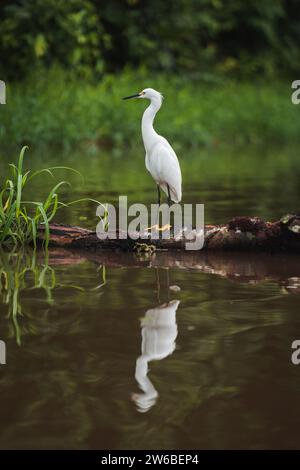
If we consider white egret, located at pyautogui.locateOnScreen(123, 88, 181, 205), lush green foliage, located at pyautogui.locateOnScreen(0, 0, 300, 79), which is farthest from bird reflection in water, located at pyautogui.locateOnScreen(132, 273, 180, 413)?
lush green foliage, located at pyautogui.locateOnScreen(0, 0, 300, 79)

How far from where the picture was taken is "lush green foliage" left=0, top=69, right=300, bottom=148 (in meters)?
16.7

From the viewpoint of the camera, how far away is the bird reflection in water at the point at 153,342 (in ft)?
10.7

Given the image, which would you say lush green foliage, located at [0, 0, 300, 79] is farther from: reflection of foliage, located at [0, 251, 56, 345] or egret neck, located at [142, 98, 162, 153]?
reflection of foliage, located at [0, 251, 56, 345]

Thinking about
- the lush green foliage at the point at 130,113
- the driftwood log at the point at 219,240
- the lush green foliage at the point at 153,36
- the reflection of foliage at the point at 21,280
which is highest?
the lush green foliage at the point at 153,36

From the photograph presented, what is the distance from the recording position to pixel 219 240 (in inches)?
259

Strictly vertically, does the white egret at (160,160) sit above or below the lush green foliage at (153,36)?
below

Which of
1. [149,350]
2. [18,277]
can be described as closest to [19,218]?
[18,277]

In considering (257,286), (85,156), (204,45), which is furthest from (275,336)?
(204,45)

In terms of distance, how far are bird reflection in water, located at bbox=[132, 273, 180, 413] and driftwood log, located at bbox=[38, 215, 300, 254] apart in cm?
162

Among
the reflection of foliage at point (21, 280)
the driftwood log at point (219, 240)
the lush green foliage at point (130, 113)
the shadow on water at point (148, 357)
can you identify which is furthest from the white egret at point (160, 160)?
the lush green foliage at point (130, 113)

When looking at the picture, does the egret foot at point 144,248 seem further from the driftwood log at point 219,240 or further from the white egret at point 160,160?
the white egret at point 160,160

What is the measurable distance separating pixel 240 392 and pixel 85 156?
12.9 m

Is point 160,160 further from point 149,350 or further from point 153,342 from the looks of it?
point 149,350

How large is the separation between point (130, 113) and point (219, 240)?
11922mm
